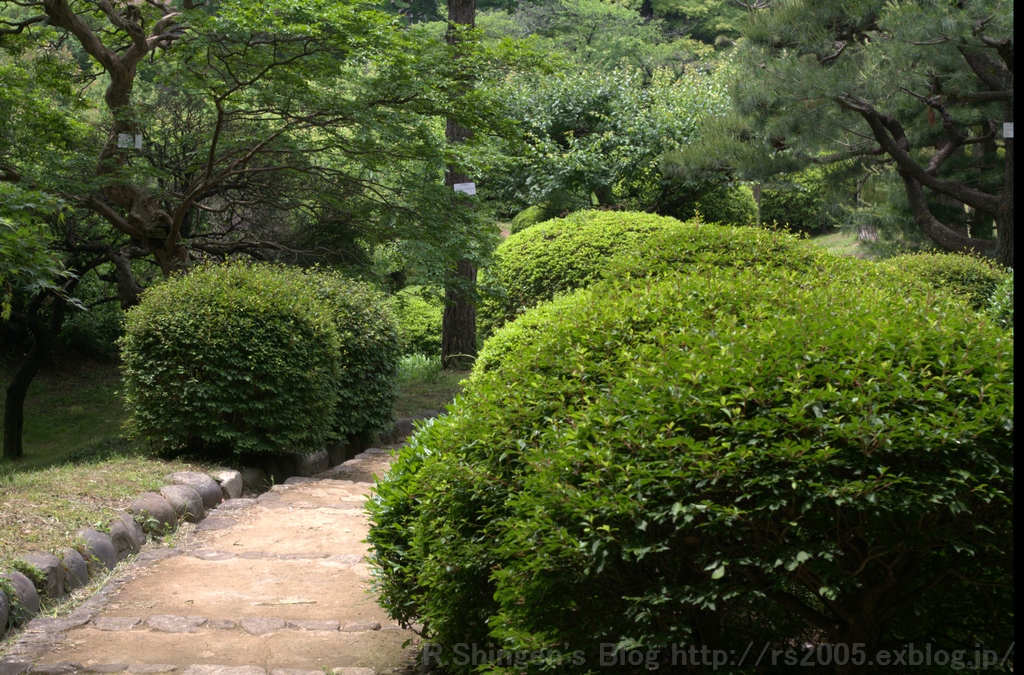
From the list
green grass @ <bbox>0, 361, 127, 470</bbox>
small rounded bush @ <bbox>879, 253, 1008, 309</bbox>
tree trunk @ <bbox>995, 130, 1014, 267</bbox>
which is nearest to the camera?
small rounded bush @ <bbox>879, 253, 1008, 309</bbox>

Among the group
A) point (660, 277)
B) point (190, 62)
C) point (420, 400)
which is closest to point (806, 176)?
point (420, 400)

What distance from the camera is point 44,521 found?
178 inches

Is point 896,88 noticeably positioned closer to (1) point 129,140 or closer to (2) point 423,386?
(2) point 423,386

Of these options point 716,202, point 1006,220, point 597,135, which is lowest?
point 1006,220

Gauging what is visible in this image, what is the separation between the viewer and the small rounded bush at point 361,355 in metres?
7.93

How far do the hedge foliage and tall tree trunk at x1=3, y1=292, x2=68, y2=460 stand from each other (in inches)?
150

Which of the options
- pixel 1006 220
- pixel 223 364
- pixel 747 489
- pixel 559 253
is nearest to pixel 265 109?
pixel 223 364

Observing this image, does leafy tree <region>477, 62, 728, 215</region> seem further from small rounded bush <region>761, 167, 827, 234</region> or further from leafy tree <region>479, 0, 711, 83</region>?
leafy tree <region>479, 0, 711, 83</region>

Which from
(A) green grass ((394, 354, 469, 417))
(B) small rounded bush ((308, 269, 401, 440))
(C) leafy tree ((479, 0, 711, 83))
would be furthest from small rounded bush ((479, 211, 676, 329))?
(C) leafy tree ((479, 0, 711, 83))

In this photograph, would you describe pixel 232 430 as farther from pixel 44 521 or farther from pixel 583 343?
pixel 583 343

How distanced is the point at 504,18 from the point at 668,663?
2895cm

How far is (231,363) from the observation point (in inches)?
257

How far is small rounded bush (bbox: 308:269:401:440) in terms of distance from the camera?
7.93 m

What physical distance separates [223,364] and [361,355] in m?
1.84
